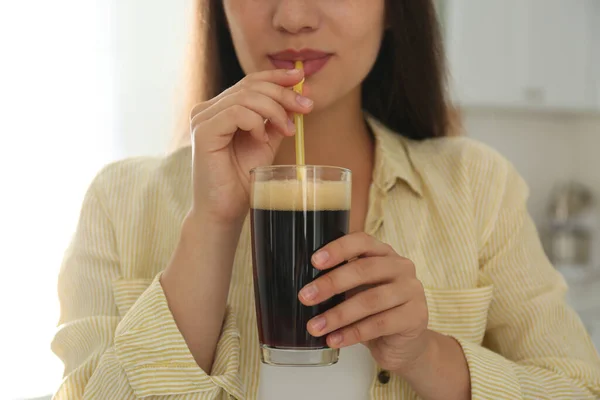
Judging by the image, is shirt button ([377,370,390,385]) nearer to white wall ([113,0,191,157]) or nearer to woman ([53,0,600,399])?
woman ([53,0,600,399])

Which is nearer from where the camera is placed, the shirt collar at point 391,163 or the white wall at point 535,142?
the shirt collar at point 391,163

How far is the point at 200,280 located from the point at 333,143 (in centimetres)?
57

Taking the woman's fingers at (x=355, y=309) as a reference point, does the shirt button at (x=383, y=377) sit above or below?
below

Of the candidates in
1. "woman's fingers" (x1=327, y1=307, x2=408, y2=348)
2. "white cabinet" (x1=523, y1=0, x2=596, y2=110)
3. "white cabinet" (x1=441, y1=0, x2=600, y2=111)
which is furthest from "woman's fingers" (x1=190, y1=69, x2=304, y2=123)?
"white cabinet" (x1=523, y1=0, x2=596, y2=110)

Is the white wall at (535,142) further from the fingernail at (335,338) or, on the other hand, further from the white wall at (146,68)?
the fingernail at (335,338)

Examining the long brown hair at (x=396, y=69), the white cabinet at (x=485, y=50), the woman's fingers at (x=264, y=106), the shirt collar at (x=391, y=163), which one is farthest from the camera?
the white cabinet at (x=485, y=50)

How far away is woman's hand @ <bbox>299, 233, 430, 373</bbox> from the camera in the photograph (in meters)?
0.93

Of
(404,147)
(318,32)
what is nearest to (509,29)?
(404,147)

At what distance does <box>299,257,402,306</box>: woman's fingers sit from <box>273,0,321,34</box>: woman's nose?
518mm

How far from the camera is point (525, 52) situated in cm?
376

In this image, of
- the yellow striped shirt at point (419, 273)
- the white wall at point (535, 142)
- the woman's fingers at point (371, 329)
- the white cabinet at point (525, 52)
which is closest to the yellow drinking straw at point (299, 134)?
the woman's fingers at point (371, 329)

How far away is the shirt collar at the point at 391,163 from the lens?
1.48 m

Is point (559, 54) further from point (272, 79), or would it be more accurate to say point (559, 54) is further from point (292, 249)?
point (292, 249)

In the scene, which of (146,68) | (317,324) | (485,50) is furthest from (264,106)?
(485,50)
